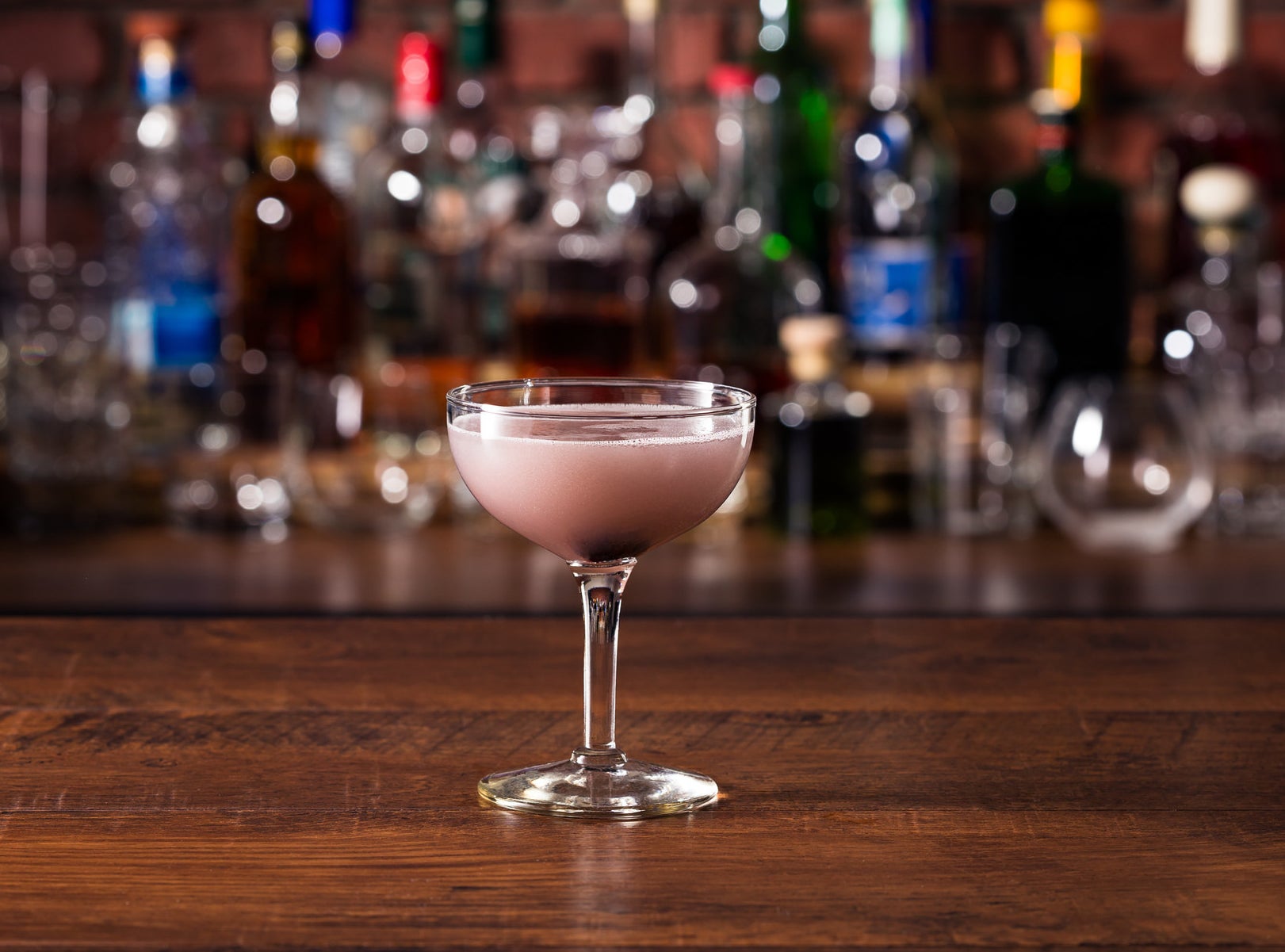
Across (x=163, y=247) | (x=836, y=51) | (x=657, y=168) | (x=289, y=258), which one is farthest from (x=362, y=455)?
(x=836, y=51)

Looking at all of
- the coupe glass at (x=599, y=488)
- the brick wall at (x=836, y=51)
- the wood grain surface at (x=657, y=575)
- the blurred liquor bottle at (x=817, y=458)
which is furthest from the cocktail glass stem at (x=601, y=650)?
the brick wall at (x=836, y=51)

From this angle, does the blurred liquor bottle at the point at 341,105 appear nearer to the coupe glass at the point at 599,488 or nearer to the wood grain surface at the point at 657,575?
the wood grain surface at the point at 657,575

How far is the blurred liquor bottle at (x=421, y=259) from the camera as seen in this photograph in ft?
5.65

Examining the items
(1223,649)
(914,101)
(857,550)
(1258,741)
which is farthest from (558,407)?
(914,101)

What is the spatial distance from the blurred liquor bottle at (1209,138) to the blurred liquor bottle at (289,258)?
84 cm

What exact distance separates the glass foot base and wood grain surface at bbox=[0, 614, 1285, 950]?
0.01 metres

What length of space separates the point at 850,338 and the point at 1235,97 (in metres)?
0.49

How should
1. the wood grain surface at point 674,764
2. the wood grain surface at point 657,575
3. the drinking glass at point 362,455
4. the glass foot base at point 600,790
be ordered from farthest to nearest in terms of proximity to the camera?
the drinking glass at point 362,455 → the wood grain surface at point 657,575 → the glass foot base at point 600,790 → the wood grain surface at point 674,764

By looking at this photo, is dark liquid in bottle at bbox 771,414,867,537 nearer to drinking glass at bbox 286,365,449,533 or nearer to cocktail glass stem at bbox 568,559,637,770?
drinking glass at bbox 286,365,449,533

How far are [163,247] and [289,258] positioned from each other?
0.51 feet

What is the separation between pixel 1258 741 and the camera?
0.68m

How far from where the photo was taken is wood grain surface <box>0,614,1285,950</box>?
48 centimetres

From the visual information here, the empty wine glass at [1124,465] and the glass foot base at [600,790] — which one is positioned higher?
the empty wine glass at [1124,465]

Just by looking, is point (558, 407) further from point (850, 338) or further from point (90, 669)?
point (850, 338)
